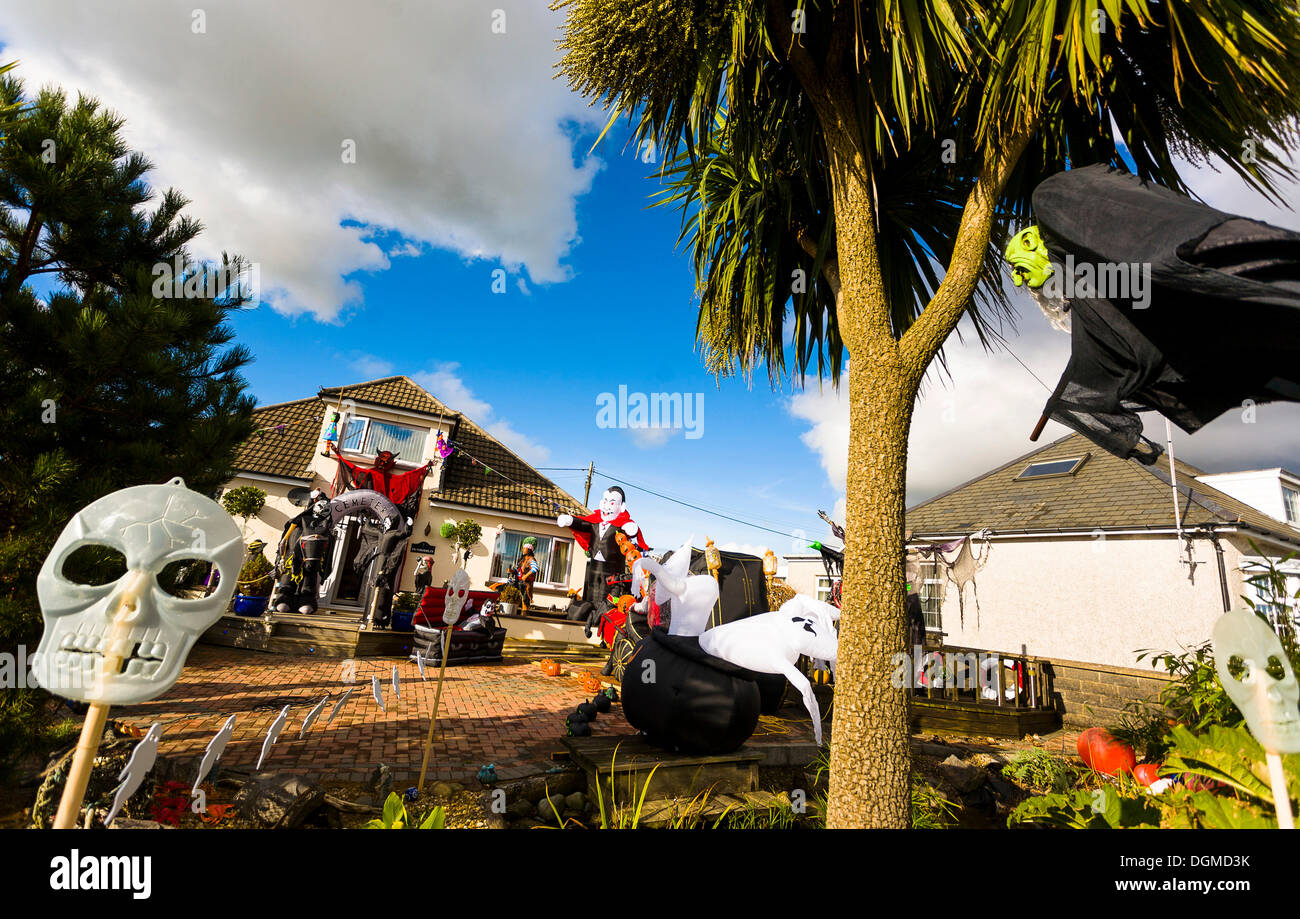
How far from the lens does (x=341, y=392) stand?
14688 mm

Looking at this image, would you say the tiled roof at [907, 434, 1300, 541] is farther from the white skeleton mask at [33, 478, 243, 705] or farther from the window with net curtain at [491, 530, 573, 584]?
the white skeleton mask at [33, 478, 243, 705]

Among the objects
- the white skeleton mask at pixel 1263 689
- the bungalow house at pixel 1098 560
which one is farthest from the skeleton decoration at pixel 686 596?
the bungalow house at pixel 1098 560

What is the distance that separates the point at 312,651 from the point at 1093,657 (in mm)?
14566

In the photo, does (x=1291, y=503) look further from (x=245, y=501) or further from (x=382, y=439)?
(x=245, y=501)

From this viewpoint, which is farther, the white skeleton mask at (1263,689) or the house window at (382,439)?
the house window at (382,439)

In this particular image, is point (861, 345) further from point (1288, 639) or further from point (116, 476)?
point (116, 476)

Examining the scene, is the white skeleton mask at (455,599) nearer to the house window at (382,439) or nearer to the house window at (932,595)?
the house window at (382,439)

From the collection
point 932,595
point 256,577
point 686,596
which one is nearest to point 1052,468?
point 932,595

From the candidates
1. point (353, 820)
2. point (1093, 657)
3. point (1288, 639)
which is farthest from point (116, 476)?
point (1093, 657)

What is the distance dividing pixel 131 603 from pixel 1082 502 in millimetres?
15317

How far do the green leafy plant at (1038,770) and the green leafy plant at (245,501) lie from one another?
14.5 meters

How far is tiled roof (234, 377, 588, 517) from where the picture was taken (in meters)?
14.0

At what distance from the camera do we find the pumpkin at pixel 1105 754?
15.7 ft

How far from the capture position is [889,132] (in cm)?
298
